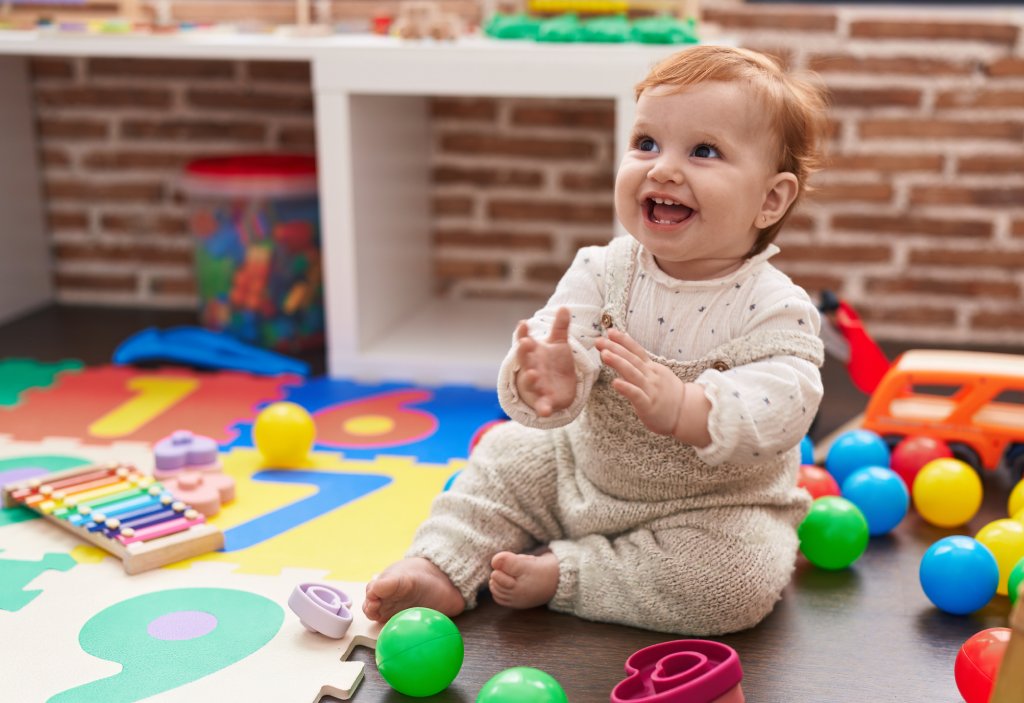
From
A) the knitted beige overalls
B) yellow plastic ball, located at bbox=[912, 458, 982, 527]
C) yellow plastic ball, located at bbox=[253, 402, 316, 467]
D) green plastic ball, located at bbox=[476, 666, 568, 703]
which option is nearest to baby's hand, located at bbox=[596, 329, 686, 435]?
the knitted beige overalls

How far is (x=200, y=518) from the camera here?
4.09 feet

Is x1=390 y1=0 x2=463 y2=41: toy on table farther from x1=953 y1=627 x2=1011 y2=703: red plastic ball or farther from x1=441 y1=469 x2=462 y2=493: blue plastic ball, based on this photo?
x1=953 y1=627 x2=1011 y2=703: red plastic ball

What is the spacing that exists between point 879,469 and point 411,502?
21.2 inches

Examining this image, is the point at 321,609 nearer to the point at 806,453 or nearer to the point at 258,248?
the point at 806,453

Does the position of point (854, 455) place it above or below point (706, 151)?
below

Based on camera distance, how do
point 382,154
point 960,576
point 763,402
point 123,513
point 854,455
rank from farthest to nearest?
point 382,154, point 854,455, point 123,513, point 960,576, point 763,402

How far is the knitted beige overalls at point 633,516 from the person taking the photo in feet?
3.51

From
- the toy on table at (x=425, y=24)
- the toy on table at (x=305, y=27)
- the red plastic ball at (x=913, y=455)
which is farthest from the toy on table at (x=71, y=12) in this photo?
the red plastic ball at (x=913, y=455)

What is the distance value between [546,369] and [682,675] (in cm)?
28

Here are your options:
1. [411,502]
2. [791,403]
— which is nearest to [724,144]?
[791,403]

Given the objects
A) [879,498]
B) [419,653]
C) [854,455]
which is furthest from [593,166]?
[419,653]

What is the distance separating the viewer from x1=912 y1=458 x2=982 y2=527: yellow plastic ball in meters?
1.31

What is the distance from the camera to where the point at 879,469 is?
1.32 m

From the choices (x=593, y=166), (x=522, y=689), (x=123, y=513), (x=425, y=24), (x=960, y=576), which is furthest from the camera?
(x=593, y=166)
